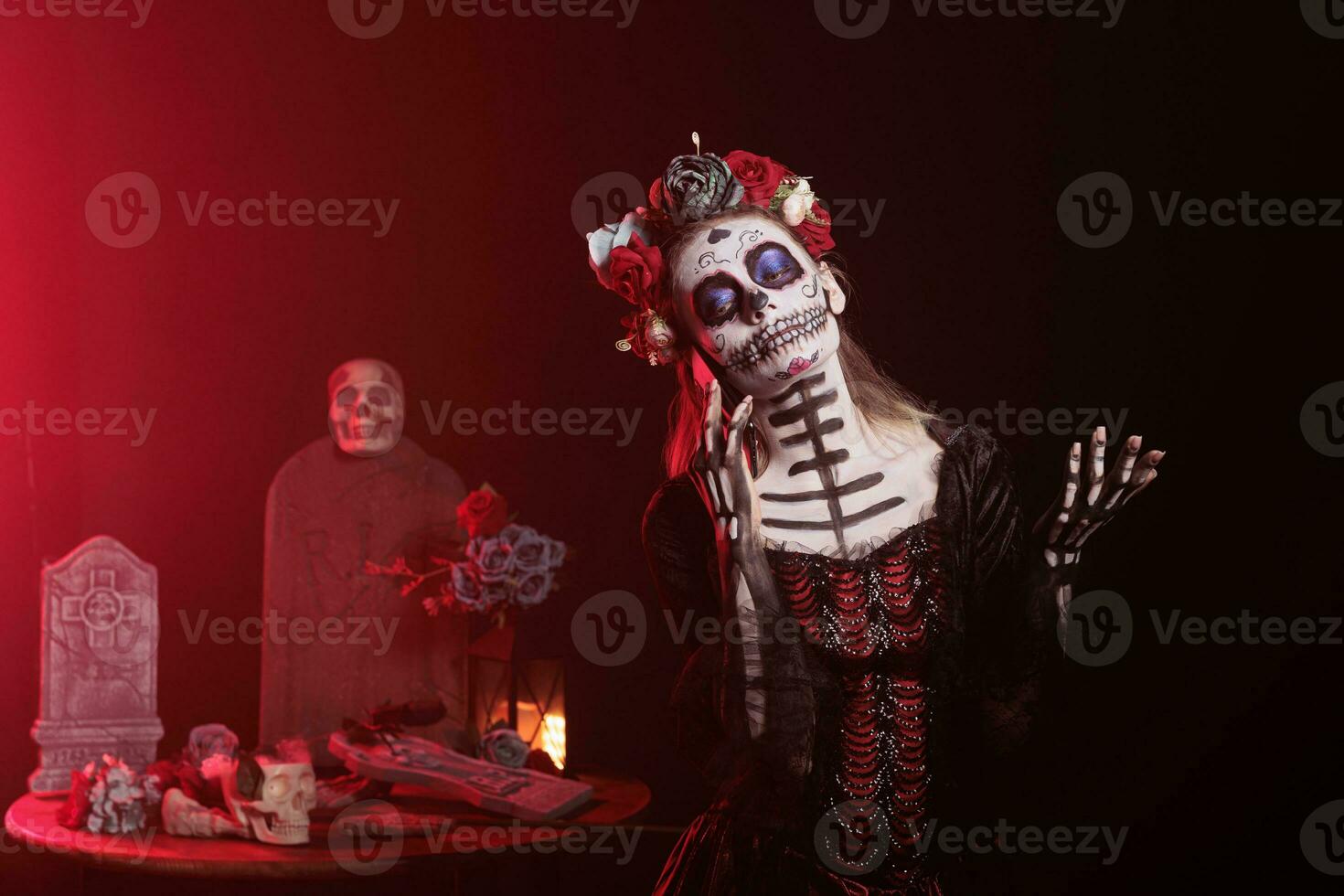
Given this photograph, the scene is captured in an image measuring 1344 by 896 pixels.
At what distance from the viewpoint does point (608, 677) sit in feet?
12.5

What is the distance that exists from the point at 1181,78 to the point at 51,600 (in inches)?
106

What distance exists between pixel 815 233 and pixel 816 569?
51cm

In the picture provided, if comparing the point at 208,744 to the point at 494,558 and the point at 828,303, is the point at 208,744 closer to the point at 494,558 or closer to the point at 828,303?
the point at 494,558

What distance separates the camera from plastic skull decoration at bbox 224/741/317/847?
2.65m

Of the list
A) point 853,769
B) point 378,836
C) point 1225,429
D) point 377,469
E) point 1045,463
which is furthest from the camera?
point 377,469

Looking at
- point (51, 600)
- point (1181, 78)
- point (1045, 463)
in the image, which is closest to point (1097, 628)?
point (1045, 463)

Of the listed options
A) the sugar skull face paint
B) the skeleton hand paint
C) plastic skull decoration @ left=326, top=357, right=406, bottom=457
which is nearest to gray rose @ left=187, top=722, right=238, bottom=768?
plastic skull decoration @ left=326, top=357, right=406, bottom=457

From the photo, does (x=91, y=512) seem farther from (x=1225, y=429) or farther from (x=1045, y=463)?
(x=1225, y=429)

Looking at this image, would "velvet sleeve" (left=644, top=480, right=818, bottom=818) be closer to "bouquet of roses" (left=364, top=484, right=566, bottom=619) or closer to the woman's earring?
the woman's earring

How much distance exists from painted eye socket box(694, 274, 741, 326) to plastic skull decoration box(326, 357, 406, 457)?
61.9 inches

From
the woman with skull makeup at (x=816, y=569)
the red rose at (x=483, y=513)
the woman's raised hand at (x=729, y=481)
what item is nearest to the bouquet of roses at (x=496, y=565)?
the red rose at (x=483, y=513)

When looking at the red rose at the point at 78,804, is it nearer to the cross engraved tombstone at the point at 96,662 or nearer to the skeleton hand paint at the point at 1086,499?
the cross engraved tombstone at the point at 96,662

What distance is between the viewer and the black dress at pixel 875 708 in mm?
1885

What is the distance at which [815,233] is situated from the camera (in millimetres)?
2125
